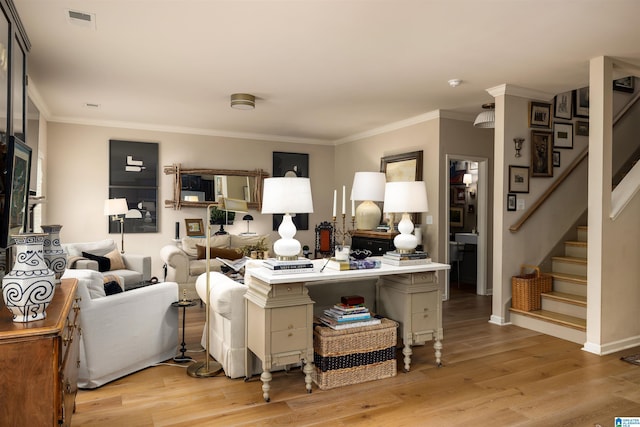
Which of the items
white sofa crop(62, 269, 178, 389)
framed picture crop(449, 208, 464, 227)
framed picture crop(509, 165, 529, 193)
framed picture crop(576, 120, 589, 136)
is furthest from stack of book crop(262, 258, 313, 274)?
framed picture crop(449, 208, 464, 227)

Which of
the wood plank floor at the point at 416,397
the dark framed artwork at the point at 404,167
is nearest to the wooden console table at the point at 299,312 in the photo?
the wood plank floor at the point at 416,397

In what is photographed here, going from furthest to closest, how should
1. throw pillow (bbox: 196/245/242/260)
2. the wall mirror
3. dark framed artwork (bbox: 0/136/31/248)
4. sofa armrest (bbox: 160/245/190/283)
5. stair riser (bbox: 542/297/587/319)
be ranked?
the wall mirror → throw pillow (bbox: 196/245/242/260) → sofa armrest (bbox: 160/245/190/283) → stair riser (bbox: 542/297/587/319) → dark framed artwork (bbox: 0/136/31/248)

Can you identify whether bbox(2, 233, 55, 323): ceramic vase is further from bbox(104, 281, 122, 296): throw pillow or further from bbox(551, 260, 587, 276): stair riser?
bbox(551, 260, 587, 276): stair riser

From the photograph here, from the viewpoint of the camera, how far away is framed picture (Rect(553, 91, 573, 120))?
516 centimetres

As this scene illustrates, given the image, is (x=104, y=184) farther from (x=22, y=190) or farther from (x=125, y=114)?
(x=22, y=190)

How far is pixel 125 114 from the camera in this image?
5.99 m

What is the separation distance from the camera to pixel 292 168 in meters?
7.85

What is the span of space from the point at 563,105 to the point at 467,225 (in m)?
2.90

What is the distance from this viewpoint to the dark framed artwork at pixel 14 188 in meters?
2.15

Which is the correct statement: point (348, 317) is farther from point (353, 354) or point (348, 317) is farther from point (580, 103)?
point (580, 103)

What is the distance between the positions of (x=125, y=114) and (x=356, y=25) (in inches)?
163

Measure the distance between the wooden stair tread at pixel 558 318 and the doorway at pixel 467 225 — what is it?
1.52m

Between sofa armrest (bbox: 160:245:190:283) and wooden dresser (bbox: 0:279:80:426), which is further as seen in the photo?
sofa armrest (bbox: 160:245:190:283)

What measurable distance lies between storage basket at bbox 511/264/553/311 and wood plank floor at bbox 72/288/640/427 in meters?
0.90
